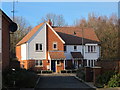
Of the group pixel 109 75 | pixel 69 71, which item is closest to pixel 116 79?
pixel 109 75

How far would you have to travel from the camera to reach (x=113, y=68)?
20.1 metres

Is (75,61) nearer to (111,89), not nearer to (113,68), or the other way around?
(113,68)

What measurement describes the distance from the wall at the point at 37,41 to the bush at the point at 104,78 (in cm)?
2676

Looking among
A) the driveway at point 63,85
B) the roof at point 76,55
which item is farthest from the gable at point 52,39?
the driveway at point 63,85

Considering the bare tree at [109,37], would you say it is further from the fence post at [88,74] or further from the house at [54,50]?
the fence post at [88,74]

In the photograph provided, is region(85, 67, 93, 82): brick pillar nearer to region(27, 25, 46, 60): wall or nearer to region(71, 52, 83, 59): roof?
region(71, 52, 83, 59): roof

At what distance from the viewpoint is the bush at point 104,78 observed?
749 inches

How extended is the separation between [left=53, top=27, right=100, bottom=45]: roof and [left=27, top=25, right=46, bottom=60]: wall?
497 cm

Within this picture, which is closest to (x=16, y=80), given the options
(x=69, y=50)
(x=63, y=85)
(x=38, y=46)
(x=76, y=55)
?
(x=63, y=85)

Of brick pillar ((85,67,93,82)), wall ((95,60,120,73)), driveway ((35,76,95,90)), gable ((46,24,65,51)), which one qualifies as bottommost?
driveway ((35,76,95,90))

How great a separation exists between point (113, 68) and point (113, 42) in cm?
3195

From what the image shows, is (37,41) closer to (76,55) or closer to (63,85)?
(76,55)

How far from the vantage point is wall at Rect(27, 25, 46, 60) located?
45.4m

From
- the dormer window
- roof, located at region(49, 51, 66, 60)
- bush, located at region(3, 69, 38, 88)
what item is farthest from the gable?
bush, located at region(3, 69, 38, 88)
